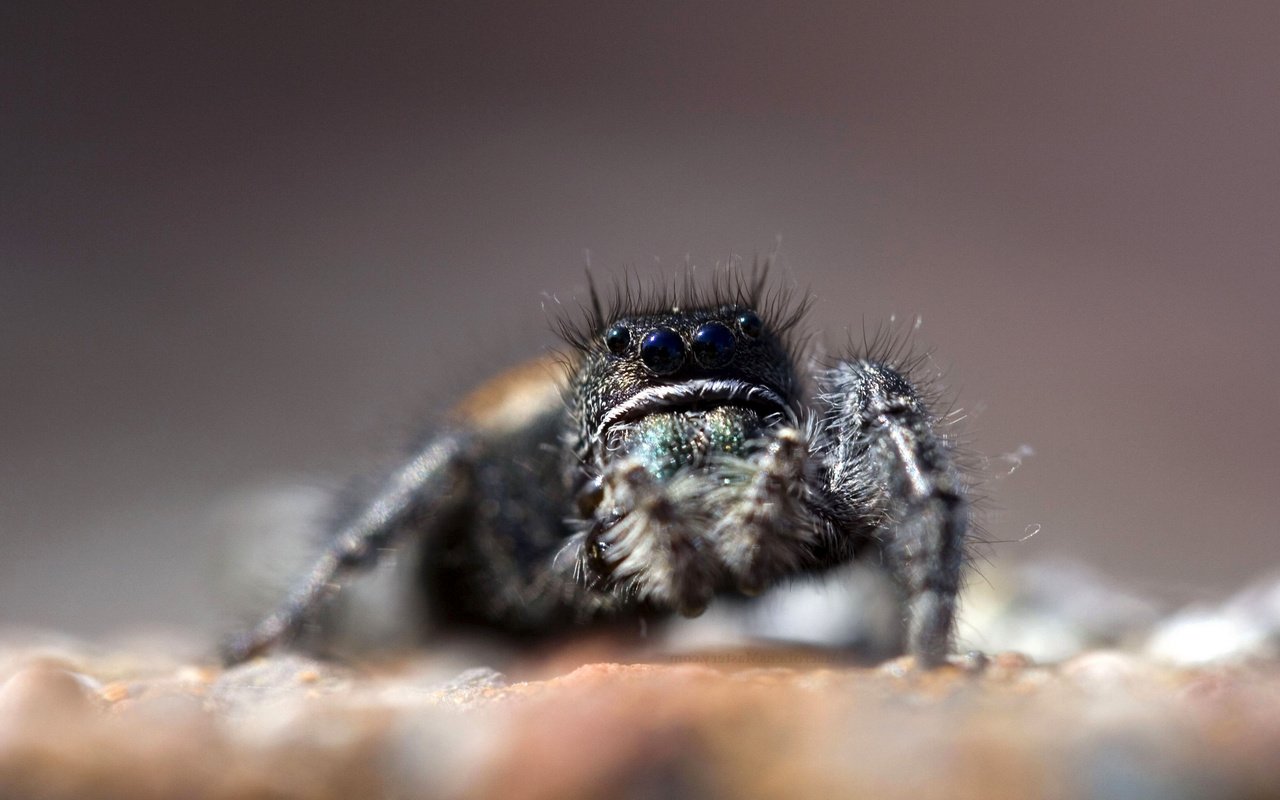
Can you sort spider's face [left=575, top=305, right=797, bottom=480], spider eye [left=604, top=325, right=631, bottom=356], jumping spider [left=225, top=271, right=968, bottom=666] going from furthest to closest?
spider eye [left=604, top=325, right=631, bottom=356], spider's face [left=575, top=305, right=797, bottom=480], jumping spider [left=225, top=271, right=968, bottom=666]

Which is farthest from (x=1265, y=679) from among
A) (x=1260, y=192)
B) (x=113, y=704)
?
(x=1260, y=192)

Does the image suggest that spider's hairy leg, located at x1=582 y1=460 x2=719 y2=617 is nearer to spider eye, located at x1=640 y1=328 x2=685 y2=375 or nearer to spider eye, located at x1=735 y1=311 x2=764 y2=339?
spider eye, located at x1=640 y1=328 x2=685 y2=375

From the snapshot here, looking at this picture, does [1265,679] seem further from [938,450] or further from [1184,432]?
[1184,432]

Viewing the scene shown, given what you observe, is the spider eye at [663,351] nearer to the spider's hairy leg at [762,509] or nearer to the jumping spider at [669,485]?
the jumping spider at [669,485]

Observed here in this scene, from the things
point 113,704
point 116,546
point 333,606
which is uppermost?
point 116,546

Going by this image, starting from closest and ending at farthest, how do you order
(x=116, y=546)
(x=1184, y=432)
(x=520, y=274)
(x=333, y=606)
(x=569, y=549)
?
1. (x=569, y=549)
2. (x=333, y=606)
3. (x=116, y=546)
4. (x=1184, y=432)
5. (x=520, y=274)

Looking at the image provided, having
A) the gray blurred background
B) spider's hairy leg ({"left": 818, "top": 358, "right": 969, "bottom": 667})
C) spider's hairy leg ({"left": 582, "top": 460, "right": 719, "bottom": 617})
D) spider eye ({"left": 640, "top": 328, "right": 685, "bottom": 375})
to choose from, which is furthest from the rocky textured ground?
the gray blurred background
